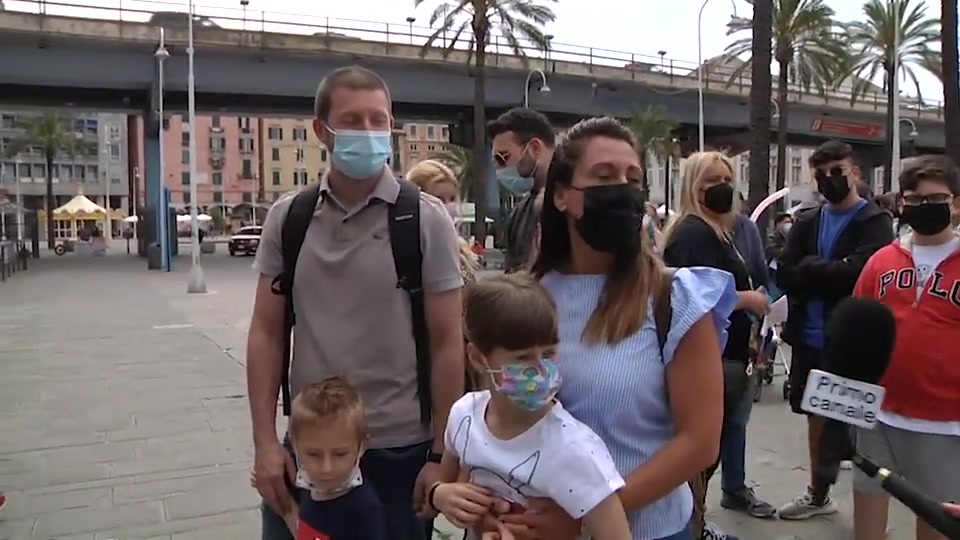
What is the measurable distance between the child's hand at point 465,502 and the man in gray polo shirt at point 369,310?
1.72ft

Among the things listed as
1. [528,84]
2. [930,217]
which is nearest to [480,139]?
[528,84]

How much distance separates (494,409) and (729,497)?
372 cm

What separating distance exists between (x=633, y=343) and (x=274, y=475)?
1258 mm

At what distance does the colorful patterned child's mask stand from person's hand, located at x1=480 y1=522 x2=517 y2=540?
266mm

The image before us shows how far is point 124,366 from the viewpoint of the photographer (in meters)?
10.8

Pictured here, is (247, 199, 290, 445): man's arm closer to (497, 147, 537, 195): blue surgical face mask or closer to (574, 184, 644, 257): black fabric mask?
(574, 184, 644, 257): black fabric mask

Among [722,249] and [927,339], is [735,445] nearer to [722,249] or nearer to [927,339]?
[722,249]

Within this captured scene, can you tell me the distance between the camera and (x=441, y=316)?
2758mm

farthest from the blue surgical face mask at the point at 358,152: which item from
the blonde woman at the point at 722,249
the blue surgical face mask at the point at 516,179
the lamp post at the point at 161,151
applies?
the lamp post at the point at 161,151

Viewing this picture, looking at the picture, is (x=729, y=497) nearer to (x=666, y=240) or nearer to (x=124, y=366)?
(x=666, y=240)

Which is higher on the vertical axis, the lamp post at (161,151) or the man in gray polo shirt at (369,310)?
the lamp post at (161,151)

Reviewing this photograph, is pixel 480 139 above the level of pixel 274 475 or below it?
above

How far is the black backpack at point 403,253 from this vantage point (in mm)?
2719

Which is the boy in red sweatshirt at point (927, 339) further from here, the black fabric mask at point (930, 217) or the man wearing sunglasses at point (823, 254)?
the man wearing sunglasses at point (823, 254)
